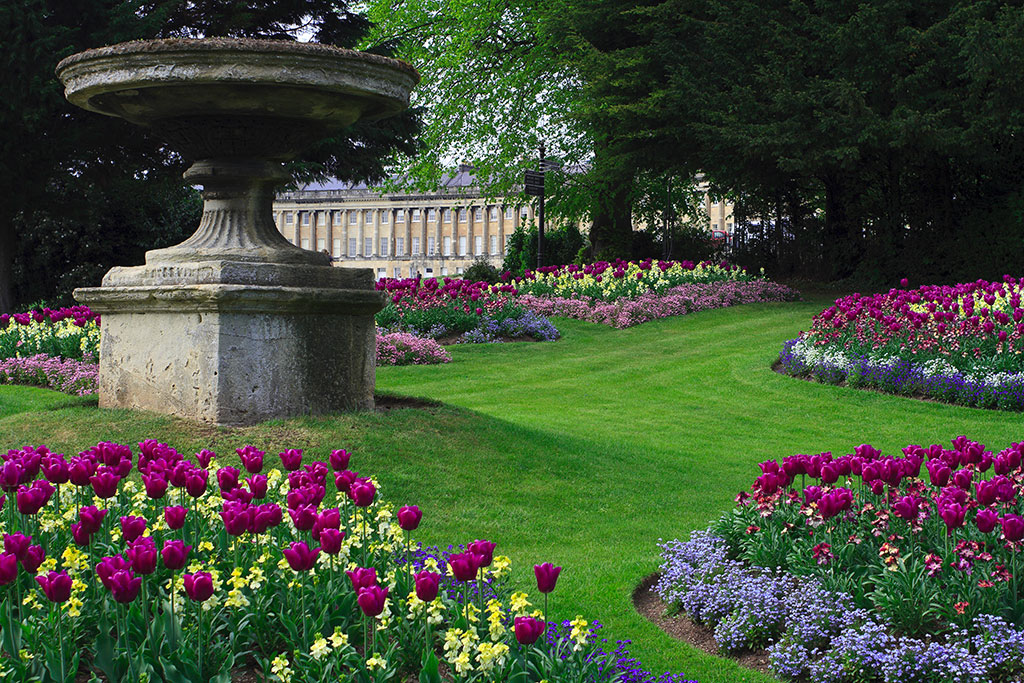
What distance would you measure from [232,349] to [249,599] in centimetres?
403

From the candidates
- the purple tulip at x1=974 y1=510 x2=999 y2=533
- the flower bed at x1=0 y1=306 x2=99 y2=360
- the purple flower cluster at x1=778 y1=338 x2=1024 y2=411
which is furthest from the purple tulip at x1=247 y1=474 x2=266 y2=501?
the purple flower cluster at x1=778 y1=338 x2=1024 y2=411

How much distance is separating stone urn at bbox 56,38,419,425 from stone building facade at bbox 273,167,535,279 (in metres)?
100

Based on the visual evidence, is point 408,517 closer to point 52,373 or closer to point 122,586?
point 122,586

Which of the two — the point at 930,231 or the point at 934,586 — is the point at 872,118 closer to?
the point at 930,231

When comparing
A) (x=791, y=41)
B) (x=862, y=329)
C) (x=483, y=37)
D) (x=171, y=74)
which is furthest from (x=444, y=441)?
(x=483, y=37)

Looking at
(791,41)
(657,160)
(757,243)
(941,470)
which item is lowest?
(941,470)

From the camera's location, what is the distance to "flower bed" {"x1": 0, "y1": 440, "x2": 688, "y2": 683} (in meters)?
3.15

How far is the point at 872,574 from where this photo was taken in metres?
4.68

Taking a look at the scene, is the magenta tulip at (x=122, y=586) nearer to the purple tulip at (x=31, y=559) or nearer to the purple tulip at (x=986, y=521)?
the purple tulip at (x=31, y=559)

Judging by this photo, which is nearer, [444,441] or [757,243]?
[444,441]

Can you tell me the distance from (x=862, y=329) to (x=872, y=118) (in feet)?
29.5

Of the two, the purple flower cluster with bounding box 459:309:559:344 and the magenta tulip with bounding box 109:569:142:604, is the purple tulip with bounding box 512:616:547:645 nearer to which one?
the magenta tulip with bounding box 109:569:142:604

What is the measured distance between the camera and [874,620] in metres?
4.42

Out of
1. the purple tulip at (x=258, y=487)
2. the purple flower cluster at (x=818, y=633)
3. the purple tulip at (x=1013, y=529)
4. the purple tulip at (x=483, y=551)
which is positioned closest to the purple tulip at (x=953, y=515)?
the purple tulip at (x=1013, y=529)
